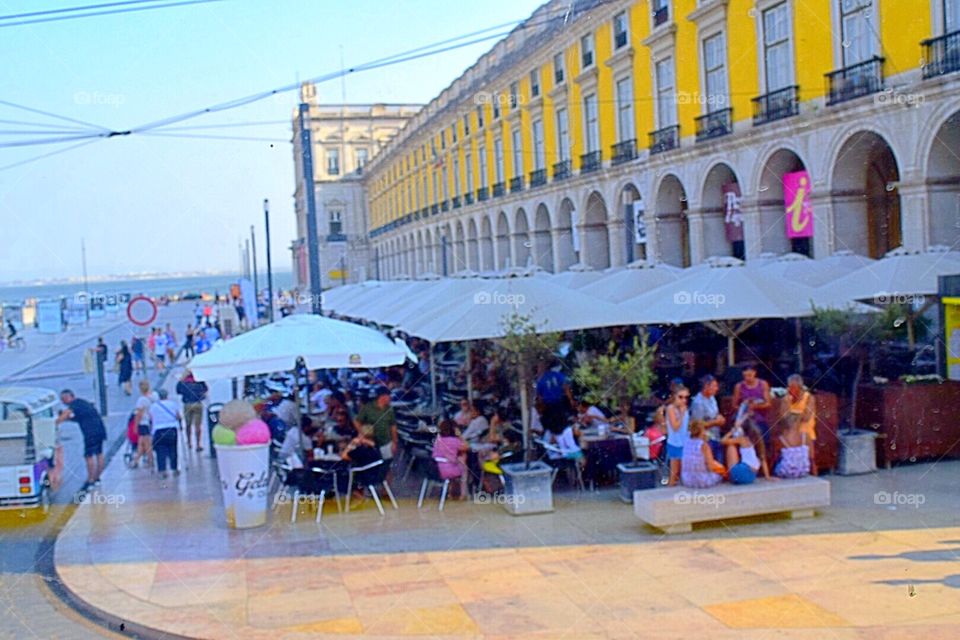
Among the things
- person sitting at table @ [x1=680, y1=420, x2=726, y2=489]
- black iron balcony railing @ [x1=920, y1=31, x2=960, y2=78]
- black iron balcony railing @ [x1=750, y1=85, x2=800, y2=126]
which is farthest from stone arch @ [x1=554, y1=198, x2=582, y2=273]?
person sitting at table @ [x1=680, y1=420, x2=726, y2=489]

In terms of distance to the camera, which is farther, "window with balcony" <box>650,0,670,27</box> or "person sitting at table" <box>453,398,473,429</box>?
"window with balcony" <box>650,0,670,27</box>

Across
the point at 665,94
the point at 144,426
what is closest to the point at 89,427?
the point at 144,426

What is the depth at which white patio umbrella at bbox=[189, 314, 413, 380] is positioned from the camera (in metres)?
12.3

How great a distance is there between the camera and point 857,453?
12273mm

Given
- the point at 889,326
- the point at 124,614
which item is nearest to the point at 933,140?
the point at 889,326

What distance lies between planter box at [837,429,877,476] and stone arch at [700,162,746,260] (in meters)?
16.6

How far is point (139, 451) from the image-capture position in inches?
632

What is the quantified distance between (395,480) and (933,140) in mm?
12579

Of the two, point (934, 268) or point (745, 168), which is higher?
point (745, 168)

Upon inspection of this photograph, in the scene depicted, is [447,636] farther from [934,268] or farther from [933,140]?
[933,140]

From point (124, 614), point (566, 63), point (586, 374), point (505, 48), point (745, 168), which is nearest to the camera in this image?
point (124, 614)

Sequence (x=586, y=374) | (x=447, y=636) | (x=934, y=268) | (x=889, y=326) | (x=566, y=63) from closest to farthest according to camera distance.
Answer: (x=447, y=636)
(x=586, y=374)
(x=889, y=326)
(x=934, y=268)
(x=566, y=63)

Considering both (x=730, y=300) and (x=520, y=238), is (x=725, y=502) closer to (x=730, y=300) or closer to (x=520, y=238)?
(x=730, y=300)

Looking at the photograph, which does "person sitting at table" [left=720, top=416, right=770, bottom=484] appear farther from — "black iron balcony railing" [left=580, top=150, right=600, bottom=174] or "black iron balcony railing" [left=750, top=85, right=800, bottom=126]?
"black iron balcony railing" [left=580, top=150, right=600, bottom=174]
